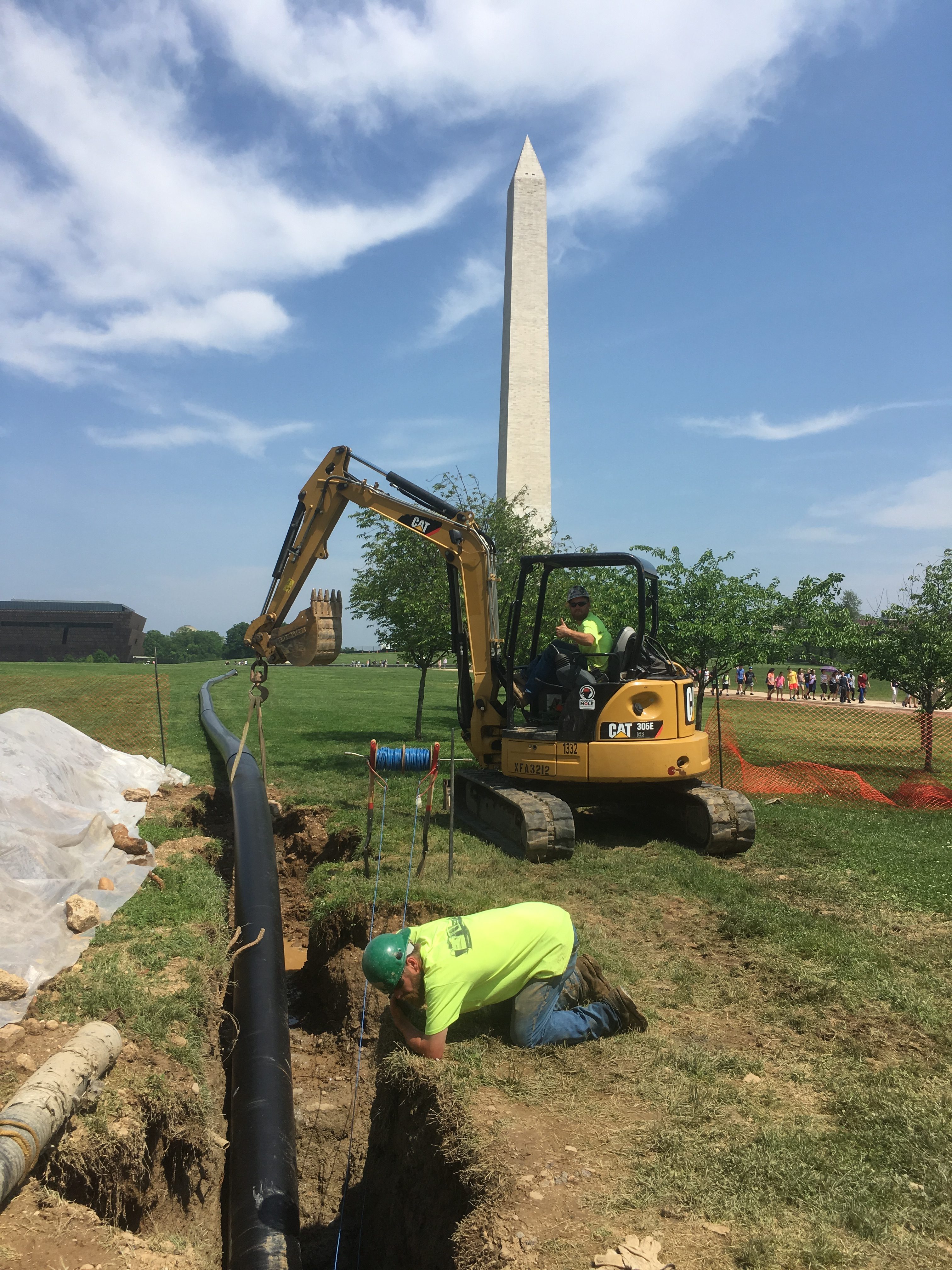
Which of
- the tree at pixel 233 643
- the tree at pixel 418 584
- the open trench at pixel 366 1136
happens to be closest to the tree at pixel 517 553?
the tree at pixel 418 584

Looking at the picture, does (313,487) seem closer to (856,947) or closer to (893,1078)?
(856,947)

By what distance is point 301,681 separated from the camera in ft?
139

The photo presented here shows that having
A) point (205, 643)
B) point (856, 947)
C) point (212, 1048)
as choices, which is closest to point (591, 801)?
point (856, 947)

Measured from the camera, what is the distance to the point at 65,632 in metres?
60.8

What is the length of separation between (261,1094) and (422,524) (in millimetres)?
6840

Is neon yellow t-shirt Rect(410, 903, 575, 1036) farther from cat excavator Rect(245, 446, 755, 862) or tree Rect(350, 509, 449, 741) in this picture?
tree Rect(350, 509, 449, 741)

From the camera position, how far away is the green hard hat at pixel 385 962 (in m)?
4.05

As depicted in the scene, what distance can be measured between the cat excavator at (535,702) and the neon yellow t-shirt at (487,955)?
3.74 meters

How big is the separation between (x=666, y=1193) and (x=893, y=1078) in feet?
5.70

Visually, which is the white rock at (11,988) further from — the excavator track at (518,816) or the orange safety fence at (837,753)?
the orange safety fence at (837,753)

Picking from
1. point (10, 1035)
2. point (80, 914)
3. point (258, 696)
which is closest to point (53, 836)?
point (80, 914)

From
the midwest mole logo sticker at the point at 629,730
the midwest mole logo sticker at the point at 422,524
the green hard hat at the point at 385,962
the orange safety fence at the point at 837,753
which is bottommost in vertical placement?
the orange safety fence at the point at 837,753

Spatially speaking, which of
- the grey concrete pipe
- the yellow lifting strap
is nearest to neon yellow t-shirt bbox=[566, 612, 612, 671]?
the yellow lifting strap

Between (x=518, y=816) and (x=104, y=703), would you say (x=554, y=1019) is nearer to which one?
(x=518, y=816)
